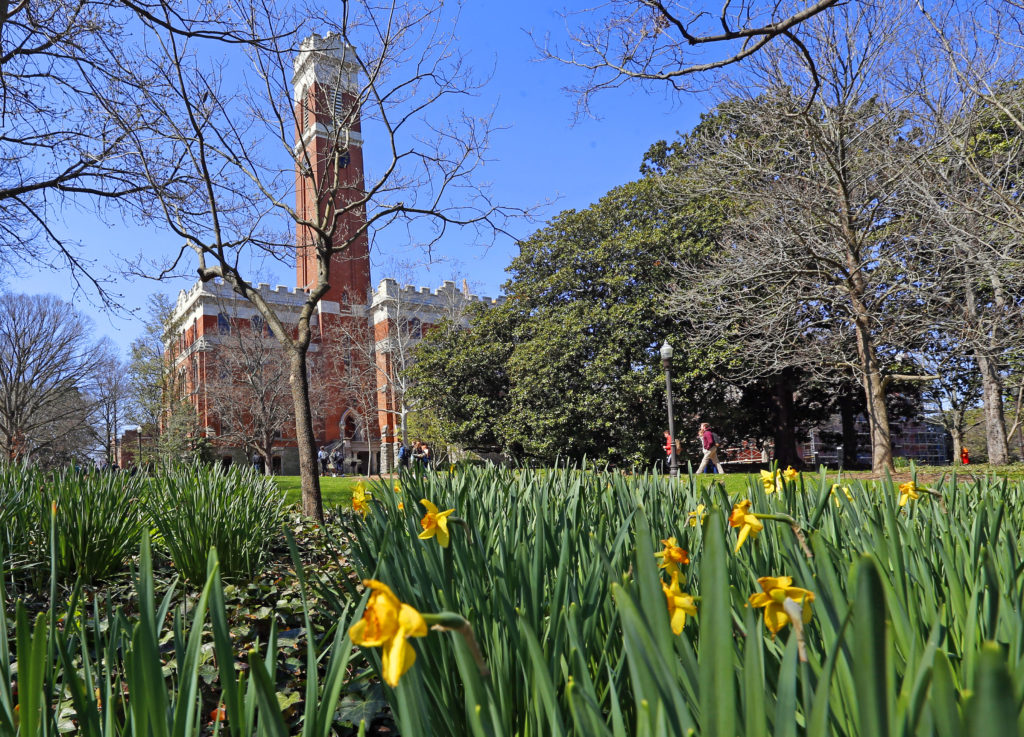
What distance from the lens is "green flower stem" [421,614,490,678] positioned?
2.37 feet

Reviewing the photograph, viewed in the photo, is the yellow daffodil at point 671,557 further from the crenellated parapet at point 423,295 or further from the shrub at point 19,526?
the crenellated parapet at point 423,295

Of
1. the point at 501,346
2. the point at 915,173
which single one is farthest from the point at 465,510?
the point at 501,346

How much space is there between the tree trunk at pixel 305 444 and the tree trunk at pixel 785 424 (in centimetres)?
1613

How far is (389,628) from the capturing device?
2.29 feet

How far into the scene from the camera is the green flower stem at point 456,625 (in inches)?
28.4

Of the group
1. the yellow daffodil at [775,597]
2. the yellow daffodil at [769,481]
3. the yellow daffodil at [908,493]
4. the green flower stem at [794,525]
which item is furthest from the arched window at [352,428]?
the yellow daffodil at [775,597]

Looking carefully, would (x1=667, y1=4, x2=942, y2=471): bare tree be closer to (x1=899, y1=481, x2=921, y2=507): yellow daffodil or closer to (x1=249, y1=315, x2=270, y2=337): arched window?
(x1=899, y1=481, x2=921, y2=507): yellow daffodil

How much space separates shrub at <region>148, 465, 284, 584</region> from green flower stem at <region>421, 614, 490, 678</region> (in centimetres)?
301

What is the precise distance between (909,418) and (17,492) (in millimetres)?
24190

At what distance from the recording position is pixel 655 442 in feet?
57.8

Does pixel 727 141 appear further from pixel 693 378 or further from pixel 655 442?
pixel 655 442

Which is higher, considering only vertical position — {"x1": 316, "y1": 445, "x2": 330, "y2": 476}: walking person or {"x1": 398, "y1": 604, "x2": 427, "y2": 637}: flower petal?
{"x1": 398, "y1": 604, "x2": 427, "y2": 637}: flower petal

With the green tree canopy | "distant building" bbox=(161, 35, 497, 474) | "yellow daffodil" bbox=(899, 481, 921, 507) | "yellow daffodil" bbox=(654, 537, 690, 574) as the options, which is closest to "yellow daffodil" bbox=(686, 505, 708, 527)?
"yellow daffodil" bbox=(654, 537, 690, 574)

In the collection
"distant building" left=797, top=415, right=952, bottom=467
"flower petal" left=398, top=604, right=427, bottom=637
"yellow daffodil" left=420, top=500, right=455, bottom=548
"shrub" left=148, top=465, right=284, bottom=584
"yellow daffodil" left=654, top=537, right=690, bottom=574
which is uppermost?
"flower petal" left=398, top=604, right=427, bottom=637
